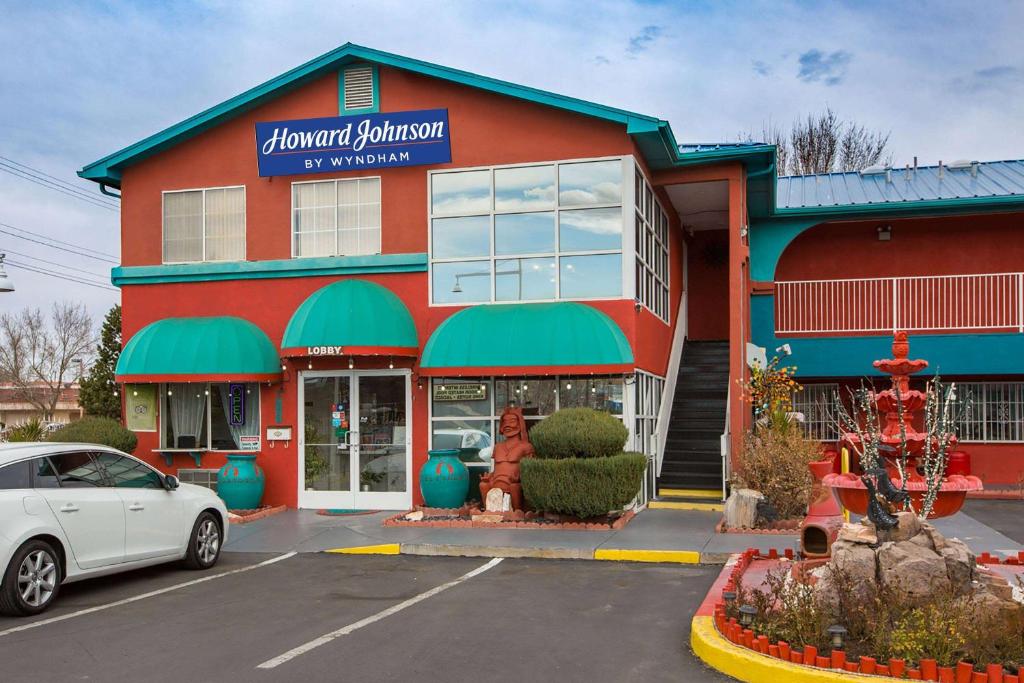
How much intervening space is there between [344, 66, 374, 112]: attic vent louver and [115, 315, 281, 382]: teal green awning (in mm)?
4158

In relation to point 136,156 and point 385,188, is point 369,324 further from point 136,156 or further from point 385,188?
point 136,156

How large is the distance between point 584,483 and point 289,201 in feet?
24.0

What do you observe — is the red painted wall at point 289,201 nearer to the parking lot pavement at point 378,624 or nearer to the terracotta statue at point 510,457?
the terracotta statue at point 510,457

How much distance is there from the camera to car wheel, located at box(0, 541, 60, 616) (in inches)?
335

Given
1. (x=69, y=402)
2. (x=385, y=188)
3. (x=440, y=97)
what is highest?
(x=440, y=97)

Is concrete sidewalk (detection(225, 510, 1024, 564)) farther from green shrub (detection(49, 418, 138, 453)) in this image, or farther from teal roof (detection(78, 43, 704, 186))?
teal roof (detection(78, 43, 704, 186))

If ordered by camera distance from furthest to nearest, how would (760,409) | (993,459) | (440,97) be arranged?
(993,459) → (760,409) → (440,97)

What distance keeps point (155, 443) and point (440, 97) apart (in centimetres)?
772

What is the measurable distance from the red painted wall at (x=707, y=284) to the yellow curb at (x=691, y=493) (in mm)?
7086

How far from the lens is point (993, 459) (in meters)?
19.3

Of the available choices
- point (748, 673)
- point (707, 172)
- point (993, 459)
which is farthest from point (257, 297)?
point (993, 459)

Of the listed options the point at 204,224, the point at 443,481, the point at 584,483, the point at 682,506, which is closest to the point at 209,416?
the point at 204,224

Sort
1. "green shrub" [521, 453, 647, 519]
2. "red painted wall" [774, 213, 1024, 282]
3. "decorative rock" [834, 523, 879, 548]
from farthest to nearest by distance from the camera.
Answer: "red painted wall" [774, 213, 1024, 282]
"green shrub" [521, 453, 647, 519]
"decorative rock" [834, 523, 879, 548]

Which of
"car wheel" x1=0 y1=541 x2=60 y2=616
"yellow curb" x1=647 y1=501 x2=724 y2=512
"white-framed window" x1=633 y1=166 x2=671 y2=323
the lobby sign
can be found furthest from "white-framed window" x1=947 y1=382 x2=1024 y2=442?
"car wheel" x1=0 y1=541 x2=60 y2=616
